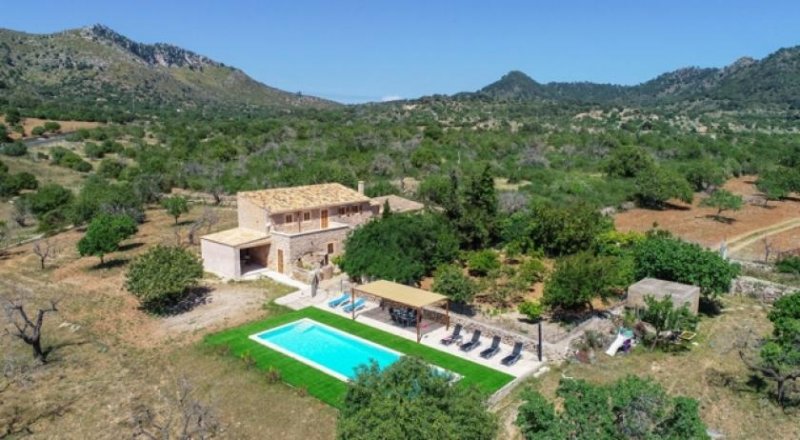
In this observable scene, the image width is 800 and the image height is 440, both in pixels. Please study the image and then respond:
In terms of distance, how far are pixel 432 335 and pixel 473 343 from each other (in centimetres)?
184

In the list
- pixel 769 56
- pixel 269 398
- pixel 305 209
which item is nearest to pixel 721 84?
pixel 769 56

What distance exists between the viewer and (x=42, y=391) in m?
18.2

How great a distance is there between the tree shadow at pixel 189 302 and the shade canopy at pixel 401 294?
7.70m

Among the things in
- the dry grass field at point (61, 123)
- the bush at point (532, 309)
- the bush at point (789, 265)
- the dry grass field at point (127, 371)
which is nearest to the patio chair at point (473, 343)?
the bush at point (532, 309)

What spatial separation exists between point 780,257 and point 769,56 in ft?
601

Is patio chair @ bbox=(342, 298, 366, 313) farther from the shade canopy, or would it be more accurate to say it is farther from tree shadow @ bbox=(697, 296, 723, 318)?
tree shadow @ bbox=(697, 296, 723, 318)

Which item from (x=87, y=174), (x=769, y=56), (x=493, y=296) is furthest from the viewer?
(x=769, y=56)

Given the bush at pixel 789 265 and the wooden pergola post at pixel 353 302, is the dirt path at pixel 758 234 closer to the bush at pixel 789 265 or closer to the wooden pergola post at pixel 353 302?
the bush at pixel 789 265

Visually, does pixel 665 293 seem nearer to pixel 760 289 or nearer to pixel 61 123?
pixel 760 289

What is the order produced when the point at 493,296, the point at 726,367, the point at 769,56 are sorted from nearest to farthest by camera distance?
the point at 726,367, the point at 493,296, the point at 769,56

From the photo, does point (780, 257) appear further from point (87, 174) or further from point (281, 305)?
point (87, 174)

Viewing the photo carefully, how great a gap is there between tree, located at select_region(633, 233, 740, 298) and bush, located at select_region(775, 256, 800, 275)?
19.6 ft

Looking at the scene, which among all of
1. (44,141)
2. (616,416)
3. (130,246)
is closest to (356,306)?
(616,416)

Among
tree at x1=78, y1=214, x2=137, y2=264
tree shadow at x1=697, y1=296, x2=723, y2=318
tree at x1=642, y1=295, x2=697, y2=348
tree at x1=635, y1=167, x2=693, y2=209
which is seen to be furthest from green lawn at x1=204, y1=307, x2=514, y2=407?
tree at x1=635, y1=167, x2=693, y2=209
